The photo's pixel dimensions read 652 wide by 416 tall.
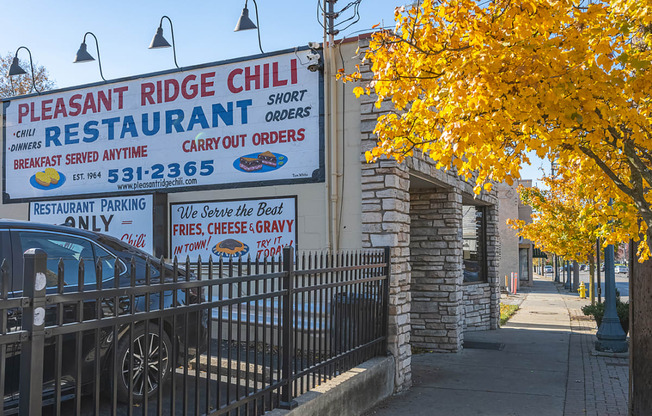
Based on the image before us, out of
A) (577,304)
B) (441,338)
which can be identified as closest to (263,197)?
(441,338)

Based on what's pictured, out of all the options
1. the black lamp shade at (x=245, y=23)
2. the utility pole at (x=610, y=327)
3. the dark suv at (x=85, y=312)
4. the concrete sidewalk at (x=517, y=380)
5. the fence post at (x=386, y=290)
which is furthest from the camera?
the utility pole at (x=610, y=327)

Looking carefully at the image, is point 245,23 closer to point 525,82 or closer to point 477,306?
point 525,82

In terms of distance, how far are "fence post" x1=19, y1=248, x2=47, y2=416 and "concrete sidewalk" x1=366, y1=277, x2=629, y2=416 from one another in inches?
173

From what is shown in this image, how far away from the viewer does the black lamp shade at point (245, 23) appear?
8.71 meters

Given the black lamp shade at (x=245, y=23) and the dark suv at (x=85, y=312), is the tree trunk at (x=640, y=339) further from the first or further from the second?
the black lamp shade at (x=245, y=23)

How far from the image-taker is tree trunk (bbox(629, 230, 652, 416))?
601 cm

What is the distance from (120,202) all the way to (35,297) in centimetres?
705

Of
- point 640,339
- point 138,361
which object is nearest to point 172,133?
point 138,361

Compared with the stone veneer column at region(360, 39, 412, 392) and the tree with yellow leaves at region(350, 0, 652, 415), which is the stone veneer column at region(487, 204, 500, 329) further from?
the tree with yellow leaves at region(350, 0, 652, 415)

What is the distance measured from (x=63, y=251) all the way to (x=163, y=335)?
1.10 m

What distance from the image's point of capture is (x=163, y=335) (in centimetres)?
475

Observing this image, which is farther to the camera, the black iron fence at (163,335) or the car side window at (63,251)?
the car side window at (63,251)

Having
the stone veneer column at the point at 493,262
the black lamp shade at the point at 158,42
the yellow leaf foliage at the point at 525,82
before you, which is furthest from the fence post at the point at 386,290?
the stone veneer column at the point at 493,262

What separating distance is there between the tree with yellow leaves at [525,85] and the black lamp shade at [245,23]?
12.2ft
